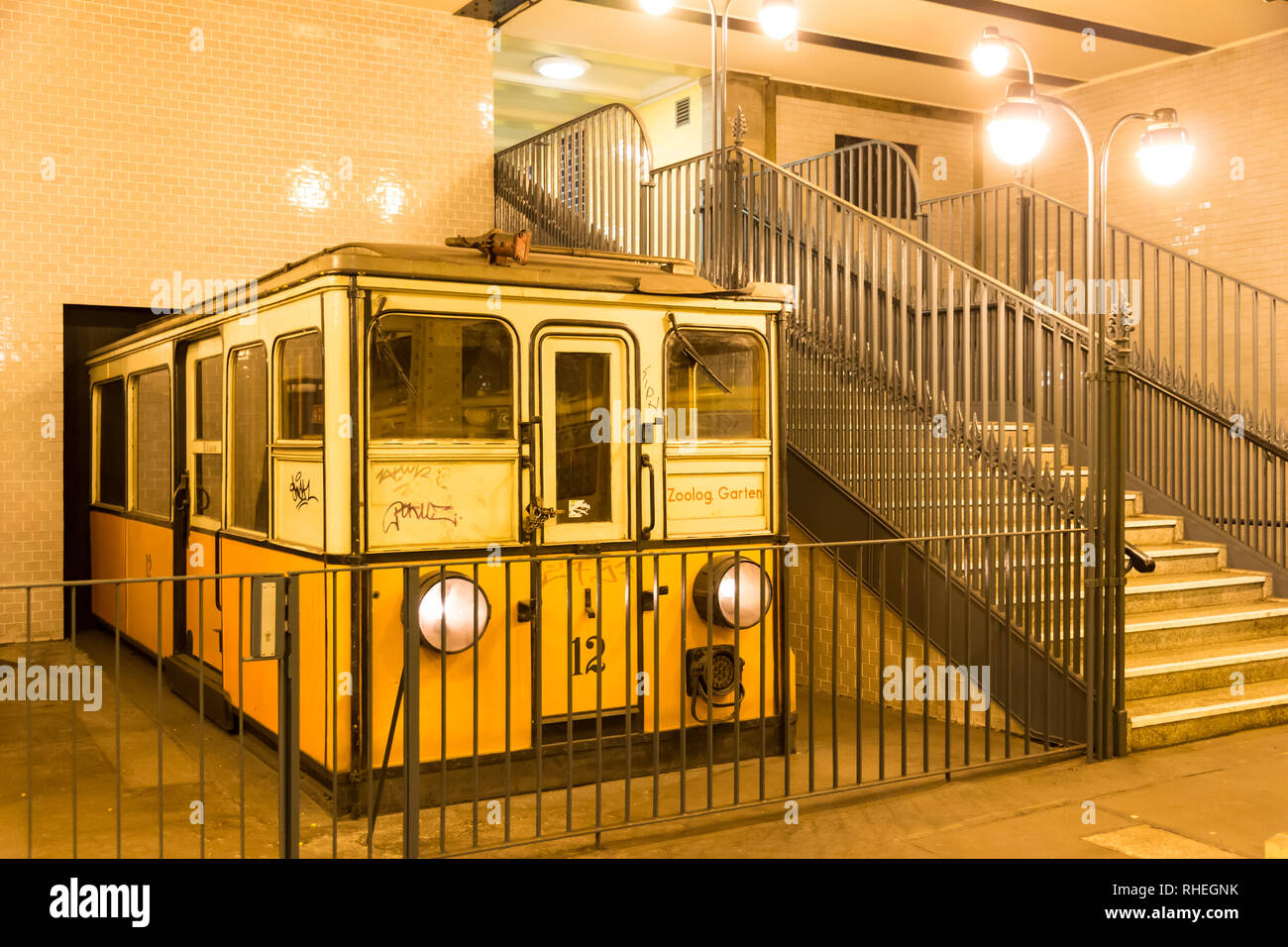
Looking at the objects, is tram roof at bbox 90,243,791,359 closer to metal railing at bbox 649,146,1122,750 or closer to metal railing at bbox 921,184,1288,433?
metal railing at bbox 649,146,1122,750

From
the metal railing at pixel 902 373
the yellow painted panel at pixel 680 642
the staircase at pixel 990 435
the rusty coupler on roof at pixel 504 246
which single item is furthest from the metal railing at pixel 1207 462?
the rusty coupler on roof at pixel 504 246

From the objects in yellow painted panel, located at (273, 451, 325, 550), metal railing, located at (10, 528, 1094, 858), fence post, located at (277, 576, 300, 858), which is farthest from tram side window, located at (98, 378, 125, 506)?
fence post, located at (277, 576, 300, 858)

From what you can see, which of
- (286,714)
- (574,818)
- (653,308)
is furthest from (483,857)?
(653,308)

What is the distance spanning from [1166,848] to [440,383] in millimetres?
3993

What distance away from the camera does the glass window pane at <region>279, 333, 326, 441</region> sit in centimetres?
575

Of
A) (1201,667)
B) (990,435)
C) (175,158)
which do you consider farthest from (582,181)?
(1201,667)

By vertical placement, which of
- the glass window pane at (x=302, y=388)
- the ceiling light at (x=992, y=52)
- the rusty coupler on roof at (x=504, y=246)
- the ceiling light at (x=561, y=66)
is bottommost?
the glass window pane at (x=302, y=388)

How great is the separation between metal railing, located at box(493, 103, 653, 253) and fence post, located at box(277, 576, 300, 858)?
575cm

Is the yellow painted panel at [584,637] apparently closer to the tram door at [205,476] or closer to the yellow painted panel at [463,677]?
the yellow painted panel at [463,677]

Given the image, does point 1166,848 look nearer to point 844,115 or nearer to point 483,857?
point 483,857

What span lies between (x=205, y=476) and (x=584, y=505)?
9.80 ft

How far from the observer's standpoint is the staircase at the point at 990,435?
7.00 metres

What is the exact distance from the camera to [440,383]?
5.75 metres

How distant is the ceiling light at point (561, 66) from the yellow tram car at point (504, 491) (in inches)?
271
